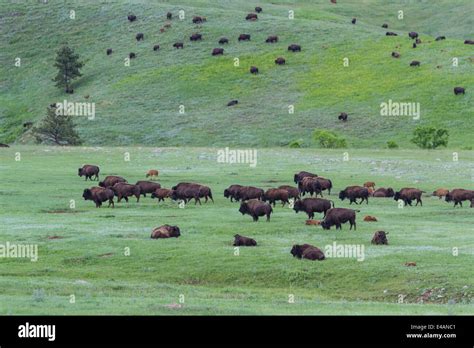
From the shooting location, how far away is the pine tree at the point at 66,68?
110812 millimetres

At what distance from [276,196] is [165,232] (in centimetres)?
1051

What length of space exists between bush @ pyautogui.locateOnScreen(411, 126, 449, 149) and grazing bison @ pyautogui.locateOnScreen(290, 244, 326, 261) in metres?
45.2

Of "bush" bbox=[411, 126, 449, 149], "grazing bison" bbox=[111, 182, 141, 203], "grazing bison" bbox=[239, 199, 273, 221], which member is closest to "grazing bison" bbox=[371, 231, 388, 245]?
"grazing bison" bbox=[239, 199, 273, 221]

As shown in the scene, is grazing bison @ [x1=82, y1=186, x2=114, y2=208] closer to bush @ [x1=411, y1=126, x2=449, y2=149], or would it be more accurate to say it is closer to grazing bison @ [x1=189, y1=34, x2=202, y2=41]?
bush @ [x1=411, y1=126, x2=449, y2=149]

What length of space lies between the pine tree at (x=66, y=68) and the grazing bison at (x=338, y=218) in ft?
252

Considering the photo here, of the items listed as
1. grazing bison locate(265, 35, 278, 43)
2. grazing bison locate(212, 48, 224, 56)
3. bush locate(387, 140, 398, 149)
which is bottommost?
bush locate(387, 140, 398, 149)

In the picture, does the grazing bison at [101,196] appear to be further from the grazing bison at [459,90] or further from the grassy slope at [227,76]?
the grazing bison at [459,90]

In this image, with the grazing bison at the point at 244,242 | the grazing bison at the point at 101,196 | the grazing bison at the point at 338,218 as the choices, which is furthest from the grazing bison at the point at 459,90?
the grazing bison at the point at 244,242

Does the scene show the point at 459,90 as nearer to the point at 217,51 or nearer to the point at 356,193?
the point at 217,51

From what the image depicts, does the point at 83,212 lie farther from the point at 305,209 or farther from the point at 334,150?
the point at 334,150

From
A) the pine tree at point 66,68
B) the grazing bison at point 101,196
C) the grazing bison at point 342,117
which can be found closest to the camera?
the grazing bison at point 101,196

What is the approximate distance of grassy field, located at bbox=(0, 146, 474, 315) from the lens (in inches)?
982

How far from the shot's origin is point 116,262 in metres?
32.3
